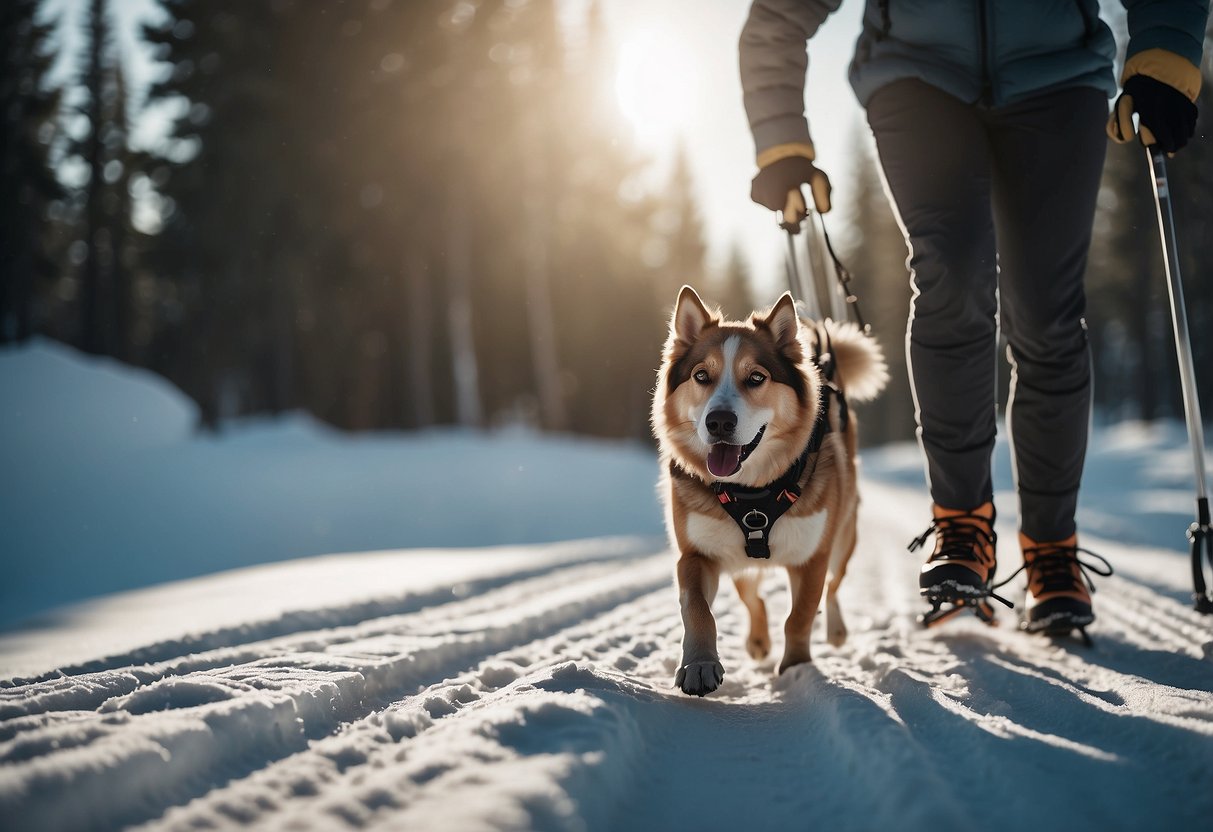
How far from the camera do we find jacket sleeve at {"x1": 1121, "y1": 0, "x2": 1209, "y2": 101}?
291 centimetres

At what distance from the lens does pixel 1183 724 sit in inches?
73.0

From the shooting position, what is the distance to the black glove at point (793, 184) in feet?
10.9

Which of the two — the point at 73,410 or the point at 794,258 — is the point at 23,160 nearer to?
the point at 73,410

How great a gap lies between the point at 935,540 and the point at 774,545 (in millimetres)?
778

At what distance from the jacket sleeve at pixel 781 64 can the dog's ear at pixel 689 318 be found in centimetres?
70

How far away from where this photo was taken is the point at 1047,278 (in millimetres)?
3074

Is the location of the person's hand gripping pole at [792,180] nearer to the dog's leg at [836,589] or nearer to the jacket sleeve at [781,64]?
the jacket sleeve at [781,64]

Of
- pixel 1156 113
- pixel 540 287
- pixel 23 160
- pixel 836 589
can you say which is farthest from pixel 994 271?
pixel 23 160

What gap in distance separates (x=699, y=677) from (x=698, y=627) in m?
0.21

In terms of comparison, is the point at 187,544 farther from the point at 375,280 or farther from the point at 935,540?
the point at 375,280

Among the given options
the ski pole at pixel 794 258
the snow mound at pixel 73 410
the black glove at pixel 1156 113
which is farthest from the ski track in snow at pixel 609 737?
the snow mound at pixel 73 410

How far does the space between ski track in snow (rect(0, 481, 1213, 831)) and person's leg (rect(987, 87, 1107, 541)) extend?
667 millimetres

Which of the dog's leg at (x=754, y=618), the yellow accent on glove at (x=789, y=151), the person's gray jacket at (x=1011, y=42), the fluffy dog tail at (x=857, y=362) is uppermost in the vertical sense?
the person's gray jacket at (x=1011, y=42)

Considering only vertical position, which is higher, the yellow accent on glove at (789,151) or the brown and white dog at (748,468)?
the yellow accent on glove at (789,151)
